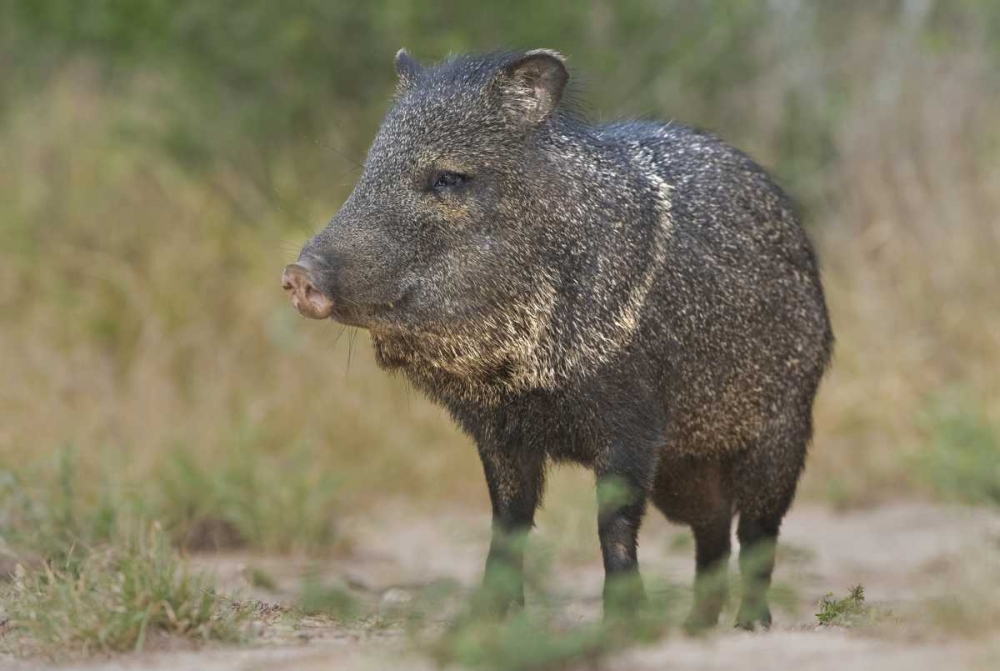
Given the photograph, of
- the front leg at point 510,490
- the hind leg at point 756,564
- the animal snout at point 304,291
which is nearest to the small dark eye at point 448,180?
the animal snout at point 304,291

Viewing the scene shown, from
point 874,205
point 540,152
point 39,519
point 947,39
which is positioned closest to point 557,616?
point 540,152

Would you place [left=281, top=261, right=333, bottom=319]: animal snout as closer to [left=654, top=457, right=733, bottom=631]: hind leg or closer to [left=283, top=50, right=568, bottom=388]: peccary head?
[left=283, top=50, right=568, bottom=388]: peccary head

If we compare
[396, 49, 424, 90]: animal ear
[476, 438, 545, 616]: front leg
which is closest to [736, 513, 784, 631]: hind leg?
[476, 438, 545, 616]: front leg

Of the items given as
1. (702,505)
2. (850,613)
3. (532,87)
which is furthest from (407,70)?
(850,613)

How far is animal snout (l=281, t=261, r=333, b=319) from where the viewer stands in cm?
332

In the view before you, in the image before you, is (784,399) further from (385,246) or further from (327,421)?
(327,421)

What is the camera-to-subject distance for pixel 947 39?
8523 mm

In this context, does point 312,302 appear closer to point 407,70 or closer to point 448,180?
point 448,180

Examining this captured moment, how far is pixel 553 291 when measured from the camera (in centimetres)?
373

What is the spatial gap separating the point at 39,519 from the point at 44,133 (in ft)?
14.9

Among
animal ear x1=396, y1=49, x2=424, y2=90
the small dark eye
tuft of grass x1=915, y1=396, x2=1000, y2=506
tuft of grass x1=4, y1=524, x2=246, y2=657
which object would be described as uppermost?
animal ear x1=396, y1=49, x2=424, y2=90

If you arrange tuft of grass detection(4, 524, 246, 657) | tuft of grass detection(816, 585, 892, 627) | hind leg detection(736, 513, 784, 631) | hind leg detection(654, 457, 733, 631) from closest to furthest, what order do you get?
tuft of grass detection(4, 524, 246, 657) < tuft of grass detection(816, 585, 892, 627) < hind leg detection(736, 513, 784, 631) < hind leg detection(654, 457, 733, 631)

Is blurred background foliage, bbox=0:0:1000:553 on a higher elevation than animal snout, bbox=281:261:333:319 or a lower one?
higher

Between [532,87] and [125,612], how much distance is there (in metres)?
1.61
